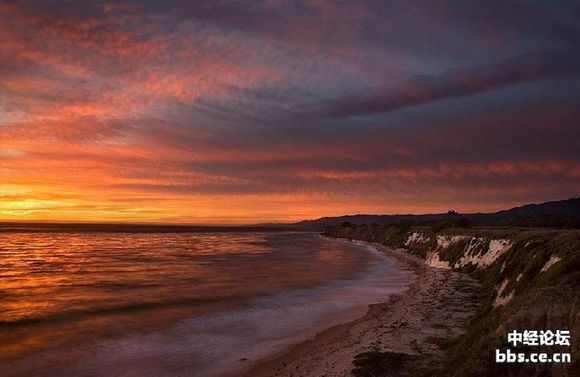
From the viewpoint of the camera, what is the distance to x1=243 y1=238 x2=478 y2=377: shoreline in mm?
15266

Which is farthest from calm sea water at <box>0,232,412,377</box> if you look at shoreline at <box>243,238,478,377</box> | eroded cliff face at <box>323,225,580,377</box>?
eroded cliff face at <box>323,225,580,377</box>

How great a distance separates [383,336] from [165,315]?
13655 mm

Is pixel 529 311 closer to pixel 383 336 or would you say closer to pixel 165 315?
pixel 383 336

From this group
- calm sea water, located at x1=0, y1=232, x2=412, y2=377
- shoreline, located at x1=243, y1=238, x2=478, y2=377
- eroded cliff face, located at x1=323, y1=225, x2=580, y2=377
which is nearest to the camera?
eroded cliff face, located at x1=323, y1=225, x2=580, y2=377

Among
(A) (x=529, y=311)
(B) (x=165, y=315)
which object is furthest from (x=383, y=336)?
(B) (x=165, y=315)

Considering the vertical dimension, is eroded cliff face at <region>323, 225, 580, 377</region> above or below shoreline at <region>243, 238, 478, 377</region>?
above

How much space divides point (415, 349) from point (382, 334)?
9.45ft

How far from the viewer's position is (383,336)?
718 inches

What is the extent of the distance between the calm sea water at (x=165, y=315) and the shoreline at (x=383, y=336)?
3.81 feet

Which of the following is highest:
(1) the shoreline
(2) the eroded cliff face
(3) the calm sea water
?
(2) the eroded cliff face

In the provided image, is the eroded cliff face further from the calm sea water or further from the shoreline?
the calm sea water

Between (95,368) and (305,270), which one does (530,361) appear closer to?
(95,368)

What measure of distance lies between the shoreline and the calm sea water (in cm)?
116

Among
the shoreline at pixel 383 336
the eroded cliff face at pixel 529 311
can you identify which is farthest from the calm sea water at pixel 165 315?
the eroded cliff face at pixel 529 311
